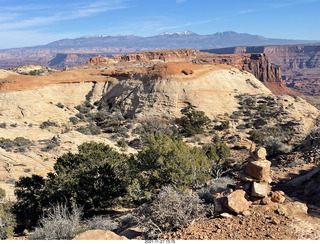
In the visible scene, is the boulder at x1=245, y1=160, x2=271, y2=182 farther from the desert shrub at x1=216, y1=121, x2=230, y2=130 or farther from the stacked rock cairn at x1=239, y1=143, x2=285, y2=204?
the desert shrub at x1=216, y1=121, x2=230, y2=130

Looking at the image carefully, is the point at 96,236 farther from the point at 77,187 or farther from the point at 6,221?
the point at 6,221

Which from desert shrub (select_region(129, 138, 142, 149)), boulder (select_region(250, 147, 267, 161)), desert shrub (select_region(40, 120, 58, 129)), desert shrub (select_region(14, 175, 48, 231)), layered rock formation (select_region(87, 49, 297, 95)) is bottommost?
desert shrub (select_region(129, 138, 142, 149))

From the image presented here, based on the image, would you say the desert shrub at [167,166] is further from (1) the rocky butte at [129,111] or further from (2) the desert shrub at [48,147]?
(2) the desert shrub at [48,147]

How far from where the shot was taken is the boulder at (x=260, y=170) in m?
7.50

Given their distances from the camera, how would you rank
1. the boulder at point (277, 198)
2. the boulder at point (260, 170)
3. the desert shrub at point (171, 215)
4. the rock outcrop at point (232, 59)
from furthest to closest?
the rock outcrop at point (232, 59), the boulder at point (277, 198), the boulder at point (260, 170), the desert shrub at point (171, 215)

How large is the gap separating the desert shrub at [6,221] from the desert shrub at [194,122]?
20.0 meters

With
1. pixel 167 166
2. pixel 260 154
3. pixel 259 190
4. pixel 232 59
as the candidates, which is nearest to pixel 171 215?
pixel 259 190

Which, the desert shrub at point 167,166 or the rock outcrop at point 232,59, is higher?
the rock outcrop at point 232,59

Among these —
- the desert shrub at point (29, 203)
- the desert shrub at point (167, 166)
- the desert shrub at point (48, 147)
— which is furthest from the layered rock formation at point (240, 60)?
the desert shrub at point (167, 166)

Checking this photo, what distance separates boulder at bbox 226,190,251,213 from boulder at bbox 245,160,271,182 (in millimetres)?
761

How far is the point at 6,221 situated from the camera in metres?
10.2

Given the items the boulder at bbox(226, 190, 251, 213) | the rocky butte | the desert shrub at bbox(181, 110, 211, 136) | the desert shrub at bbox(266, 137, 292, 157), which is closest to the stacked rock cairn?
the boulder at bbox(226, 190, 251, 213)

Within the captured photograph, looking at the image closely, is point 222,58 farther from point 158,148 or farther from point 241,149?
point 158,148

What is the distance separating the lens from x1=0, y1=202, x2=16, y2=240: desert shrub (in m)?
9.60
